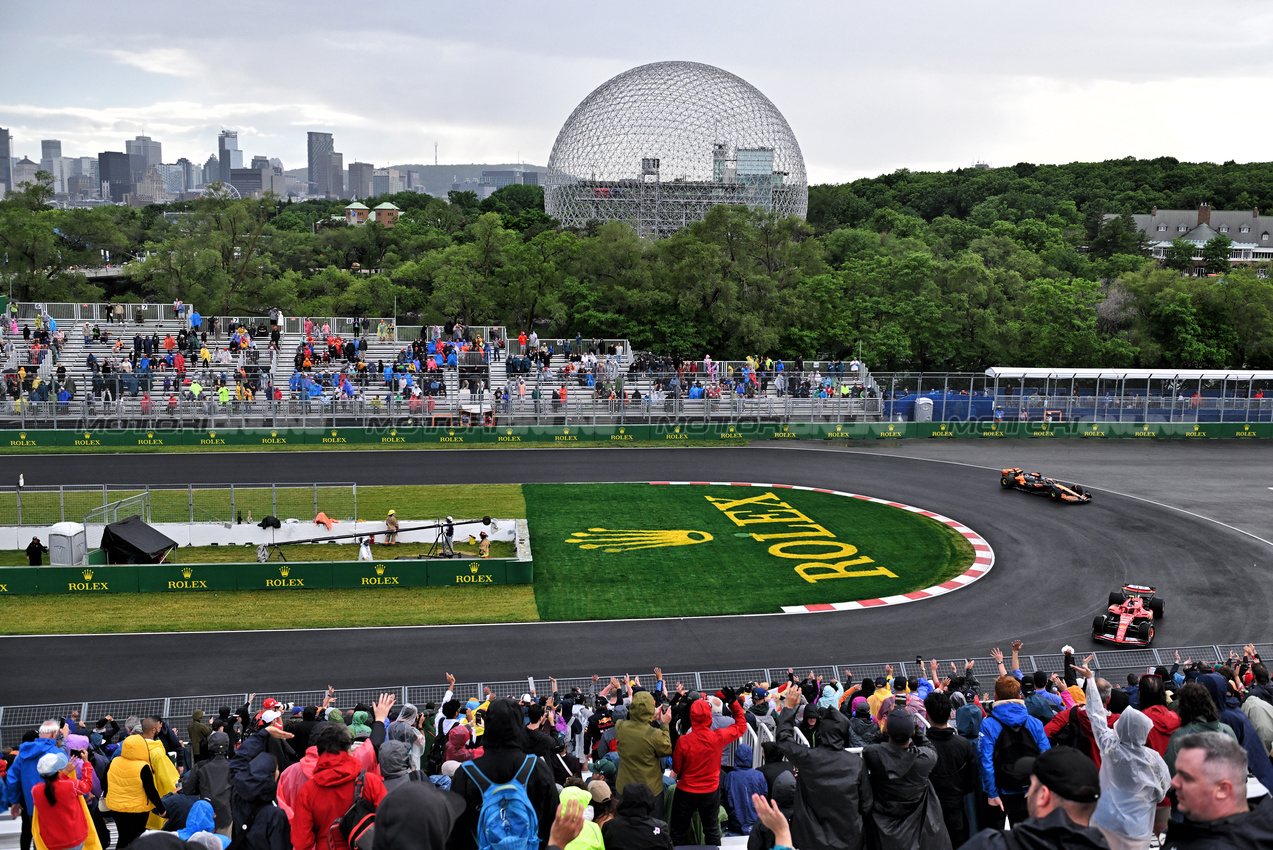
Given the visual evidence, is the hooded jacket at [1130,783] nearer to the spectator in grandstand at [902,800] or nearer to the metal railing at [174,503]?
the spectator in grandstand at [902,800]

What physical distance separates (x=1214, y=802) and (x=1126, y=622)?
18761 millimetres

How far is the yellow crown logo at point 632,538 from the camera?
29203 millimetres

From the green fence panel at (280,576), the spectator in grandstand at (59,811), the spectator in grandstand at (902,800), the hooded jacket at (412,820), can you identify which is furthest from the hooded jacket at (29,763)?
the green fence panel at (280,576)

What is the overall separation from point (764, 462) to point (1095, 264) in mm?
45796

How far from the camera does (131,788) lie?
33.0 feet

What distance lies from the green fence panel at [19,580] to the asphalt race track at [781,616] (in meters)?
3.46

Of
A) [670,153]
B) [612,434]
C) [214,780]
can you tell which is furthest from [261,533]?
[670,153]

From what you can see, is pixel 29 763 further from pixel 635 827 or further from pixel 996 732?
pixel 996 732

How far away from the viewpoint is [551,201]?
82375 millimetres

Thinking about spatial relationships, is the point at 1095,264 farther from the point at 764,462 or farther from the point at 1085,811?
the point at 1085,811

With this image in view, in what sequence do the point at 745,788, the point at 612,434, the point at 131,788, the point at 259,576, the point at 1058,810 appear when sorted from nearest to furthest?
1. the point at 1058,810
2. the point at 131,788
3. the point at 745,788
4. the point at 259,576
5. the point at 612,434

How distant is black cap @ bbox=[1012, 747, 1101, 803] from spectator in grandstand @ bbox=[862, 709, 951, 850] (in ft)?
7.11

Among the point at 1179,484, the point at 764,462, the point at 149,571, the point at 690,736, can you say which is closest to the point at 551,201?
the point at 764,462

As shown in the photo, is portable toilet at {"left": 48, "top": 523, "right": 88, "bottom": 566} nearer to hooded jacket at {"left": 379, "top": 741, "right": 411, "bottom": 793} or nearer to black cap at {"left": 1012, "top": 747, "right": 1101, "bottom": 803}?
hooded jacket at {"left": 379, "top": 741, "right": 411, "bottom": 793}
